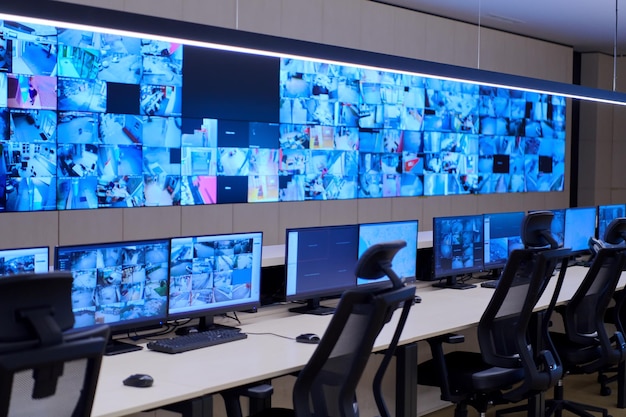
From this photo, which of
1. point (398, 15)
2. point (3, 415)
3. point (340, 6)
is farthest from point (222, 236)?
point (398, 15)

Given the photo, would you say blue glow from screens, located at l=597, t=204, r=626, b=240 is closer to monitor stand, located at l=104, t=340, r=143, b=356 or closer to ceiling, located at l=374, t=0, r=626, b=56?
ceiling, located at l=374, t=0, r=626, b=56

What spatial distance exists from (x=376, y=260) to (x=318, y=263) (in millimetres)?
1599

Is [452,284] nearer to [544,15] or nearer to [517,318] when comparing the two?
[517,318]

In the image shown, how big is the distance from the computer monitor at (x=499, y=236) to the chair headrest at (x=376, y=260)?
9.64 ft

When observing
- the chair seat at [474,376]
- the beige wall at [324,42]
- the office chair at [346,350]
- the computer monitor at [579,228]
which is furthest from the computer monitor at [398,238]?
the computer monitor at [579,228]

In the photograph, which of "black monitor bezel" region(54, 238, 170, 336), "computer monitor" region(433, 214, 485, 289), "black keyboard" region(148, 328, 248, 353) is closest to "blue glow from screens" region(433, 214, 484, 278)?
"computer monitor" region(433, 214, 485, 289)

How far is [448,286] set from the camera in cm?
542

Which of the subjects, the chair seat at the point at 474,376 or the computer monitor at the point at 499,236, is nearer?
the chair seat at the point at 474,376

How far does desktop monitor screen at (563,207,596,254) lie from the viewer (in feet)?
21.4

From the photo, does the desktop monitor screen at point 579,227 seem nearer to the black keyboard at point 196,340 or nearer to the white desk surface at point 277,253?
the white desk surface at point 277,253

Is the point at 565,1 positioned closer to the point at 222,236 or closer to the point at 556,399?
the point at 556,399

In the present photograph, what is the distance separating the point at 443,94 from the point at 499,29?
1.24 metres

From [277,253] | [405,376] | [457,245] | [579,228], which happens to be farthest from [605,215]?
[405,376]

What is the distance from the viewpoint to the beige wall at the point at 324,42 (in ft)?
19.4
